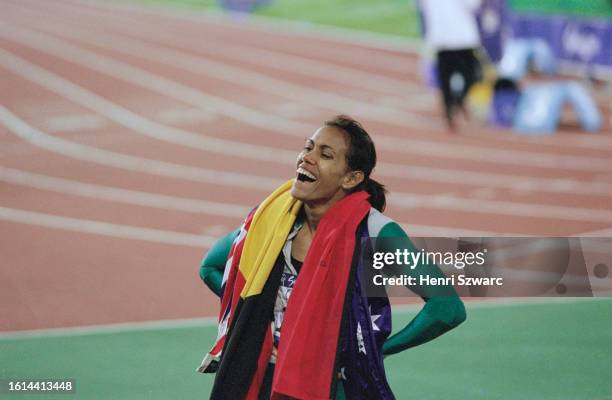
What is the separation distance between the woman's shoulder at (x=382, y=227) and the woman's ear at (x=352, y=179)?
5.0 inches

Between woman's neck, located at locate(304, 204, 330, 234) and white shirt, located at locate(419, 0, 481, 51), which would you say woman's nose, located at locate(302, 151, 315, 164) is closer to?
woman's neck, located at locate(304, 204, 330, 234)

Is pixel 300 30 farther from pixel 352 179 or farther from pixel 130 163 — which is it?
pixel 352 179

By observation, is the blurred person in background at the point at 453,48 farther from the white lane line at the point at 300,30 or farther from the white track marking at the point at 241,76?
the white lane line at the point at 300,30

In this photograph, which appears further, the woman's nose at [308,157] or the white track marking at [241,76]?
the white track marking at [241,76]

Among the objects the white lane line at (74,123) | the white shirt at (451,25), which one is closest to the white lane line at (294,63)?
the white shirt at (451,25)

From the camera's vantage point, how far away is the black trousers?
15.5 meters

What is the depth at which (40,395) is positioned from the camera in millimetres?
6004

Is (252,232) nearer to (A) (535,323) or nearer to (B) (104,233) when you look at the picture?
(A) (535,323)

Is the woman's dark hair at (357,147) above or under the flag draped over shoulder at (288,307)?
above

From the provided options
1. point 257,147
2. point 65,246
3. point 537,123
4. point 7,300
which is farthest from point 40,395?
point 537,123

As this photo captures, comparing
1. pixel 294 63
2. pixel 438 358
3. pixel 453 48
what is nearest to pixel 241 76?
pixel 294 63

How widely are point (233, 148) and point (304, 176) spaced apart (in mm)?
10675

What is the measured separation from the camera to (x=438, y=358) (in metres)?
6.74

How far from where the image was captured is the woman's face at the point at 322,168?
3754 millimetres
